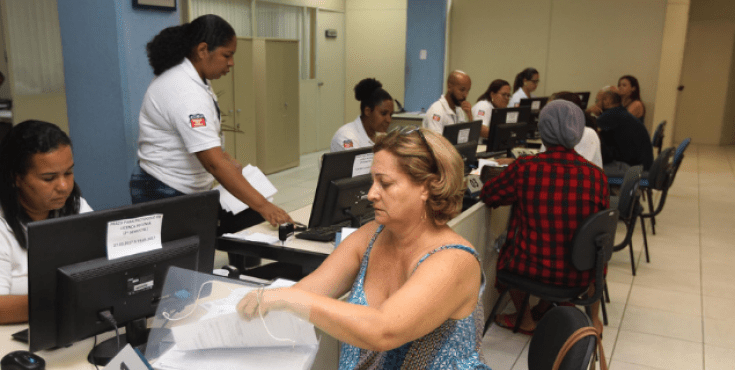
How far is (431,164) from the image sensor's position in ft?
4.69

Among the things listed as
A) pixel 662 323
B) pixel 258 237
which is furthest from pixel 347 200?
pixel 662 323

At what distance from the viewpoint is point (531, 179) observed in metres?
2.75

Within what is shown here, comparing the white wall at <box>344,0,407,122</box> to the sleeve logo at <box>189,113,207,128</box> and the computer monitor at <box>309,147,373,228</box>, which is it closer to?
the sleeve logo at <box>189,113,207,128</box>

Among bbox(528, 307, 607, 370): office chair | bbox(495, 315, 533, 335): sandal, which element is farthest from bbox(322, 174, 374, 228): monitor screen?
bbox(495, 315, 533, 335): sandal

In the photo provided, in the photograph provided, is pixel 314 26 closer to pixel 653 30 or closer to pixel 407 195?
pixel 653 30

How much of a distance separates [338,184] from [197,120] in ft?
2.49

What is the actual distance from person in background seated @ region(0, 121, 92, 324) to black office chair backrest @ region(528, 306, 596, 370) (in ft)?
4.45

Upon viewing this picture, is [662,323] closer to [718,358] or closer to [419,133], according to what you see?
[718,358]

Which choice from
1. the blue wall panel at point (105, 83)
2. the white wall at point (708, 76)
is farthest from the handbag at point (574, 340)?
the white wall at point (708, 76)

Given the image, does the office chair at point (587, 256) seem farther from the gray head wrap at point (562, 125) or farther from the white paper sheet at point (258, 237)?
the white paper sheet at point (258, 237)

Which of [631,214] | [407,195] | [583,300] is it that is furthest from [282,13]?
[407,195]

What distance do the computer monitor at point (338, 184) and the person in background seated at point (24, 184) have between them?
35.0 inches

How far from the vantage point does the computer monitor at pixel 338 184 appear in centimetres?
224

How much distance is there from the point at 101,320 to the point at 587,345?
1.10 metres
